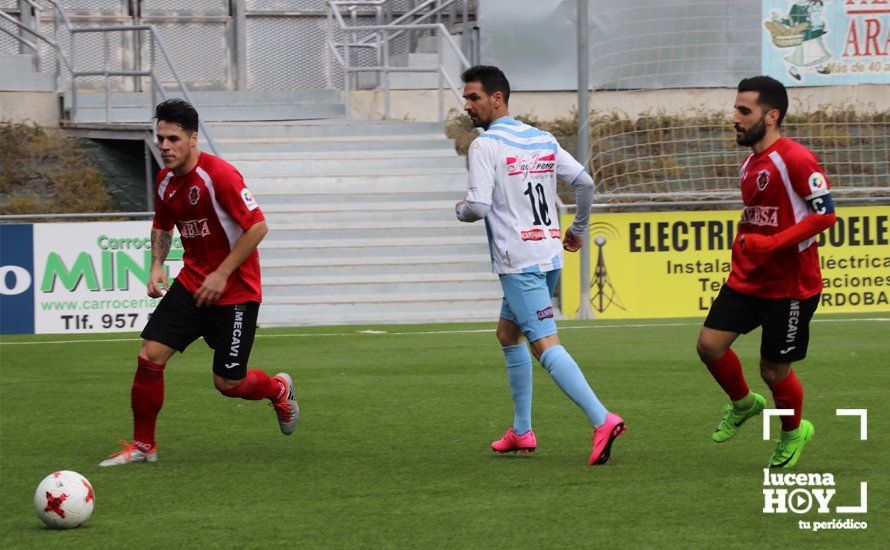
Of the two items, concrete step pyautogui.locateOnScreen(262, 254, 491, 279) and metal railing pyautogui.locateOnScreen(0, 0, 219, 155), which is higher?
metal railing pyautogui.locateOnScreen(0, 0, 219, 155)

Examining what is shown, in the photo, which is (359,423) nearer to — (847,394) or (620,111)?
(847,394)

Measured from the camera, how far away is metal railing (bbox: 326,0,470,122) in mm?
20719

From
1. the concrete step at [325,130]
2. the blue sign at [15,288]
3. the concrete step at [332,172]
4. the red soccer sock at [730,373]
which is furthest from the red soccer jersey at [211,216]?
the concrete step at [325,130]

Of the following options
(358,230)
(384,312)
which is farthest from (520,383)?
(358,230)

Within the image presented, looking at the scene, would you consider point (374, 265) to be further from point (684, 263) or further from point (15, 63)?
point (15, 63)

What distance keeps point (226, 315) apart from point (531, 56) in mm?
15624

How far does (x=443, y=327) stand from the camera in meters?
15.6

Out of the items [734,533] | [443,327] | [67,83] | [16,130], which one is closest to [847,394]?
[734,533]

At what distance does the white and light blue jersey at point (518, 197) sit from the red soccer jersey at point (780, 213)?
3.11 ft

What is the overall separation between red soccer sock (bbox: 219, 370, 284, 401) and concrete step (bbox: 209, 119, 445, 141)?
506 inches

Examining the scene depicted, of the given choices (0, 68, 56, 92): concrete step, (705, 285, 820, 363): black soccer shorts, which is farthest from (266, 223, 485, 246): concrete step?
(705, 285, 820, 363): black soccer shorts

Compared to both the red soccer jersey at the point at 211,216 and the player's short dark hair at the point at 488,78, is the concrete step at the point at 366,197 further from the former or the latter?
the player's short dark hair at the point at 488,78

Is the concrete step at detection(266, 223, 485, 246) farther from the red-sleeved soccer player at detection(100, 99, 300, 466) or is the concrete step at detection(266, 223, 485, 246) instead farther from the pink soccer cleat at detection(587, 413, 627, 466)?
the pink soccer cleat at detection(587, 413, 627, 466)

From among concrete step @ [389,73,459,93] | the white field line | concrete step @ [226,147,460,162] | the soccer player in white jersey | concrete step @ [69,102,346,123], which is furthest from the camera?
concrete step @ [389,73,459,93]
